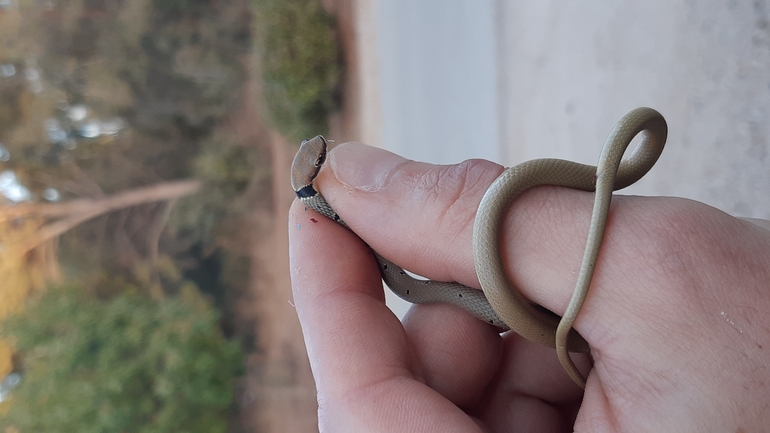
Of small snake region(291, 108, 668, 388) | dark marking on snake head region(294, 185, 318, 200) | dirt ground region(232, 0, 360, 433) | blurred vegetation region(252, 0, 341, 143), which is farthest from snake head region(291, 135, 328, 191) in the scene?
dirt ground region(232, 0, 360, 433)

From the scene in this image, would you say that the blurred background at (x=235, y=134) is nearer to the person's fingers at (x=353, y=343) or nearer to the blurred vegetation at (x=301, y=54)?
the blurred vegetation at (x=301, y=54)

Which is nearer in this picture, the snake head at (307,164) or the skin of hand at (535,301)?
the skin of hand at (535,301)

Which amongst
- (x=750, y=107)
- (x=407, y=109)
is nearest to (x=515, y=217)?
(x=750, y=107)

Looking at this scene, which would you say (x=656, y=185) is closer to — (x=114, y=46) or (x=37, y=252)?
(x=114, y=46)

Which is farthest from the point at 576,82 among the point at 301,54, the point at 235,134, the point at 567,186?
the point at 235,134

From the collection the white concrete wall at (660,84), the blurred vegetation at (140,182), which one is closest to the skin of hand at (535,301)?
the white concrete wall at (660,84)

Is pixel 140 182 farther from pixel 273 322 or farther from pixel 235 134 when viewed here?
pixel 273 322

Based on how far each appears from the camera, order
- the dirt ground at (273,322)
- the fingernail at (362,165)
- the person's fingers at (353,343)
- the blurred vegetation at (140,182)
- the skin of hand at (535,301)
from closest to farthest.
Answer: the skin of hand at (535,301) → the person's fingers at (353,343) → the fingernail at (362,165) → the blurred vegetation at (140,182) → the dirt ground at (273,322)

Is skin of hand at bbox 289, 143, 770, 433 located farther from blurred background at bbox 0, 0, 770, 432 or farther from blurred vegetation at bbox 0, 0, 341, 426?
blurred vegetation at bbox 0, 0, 341, 426
